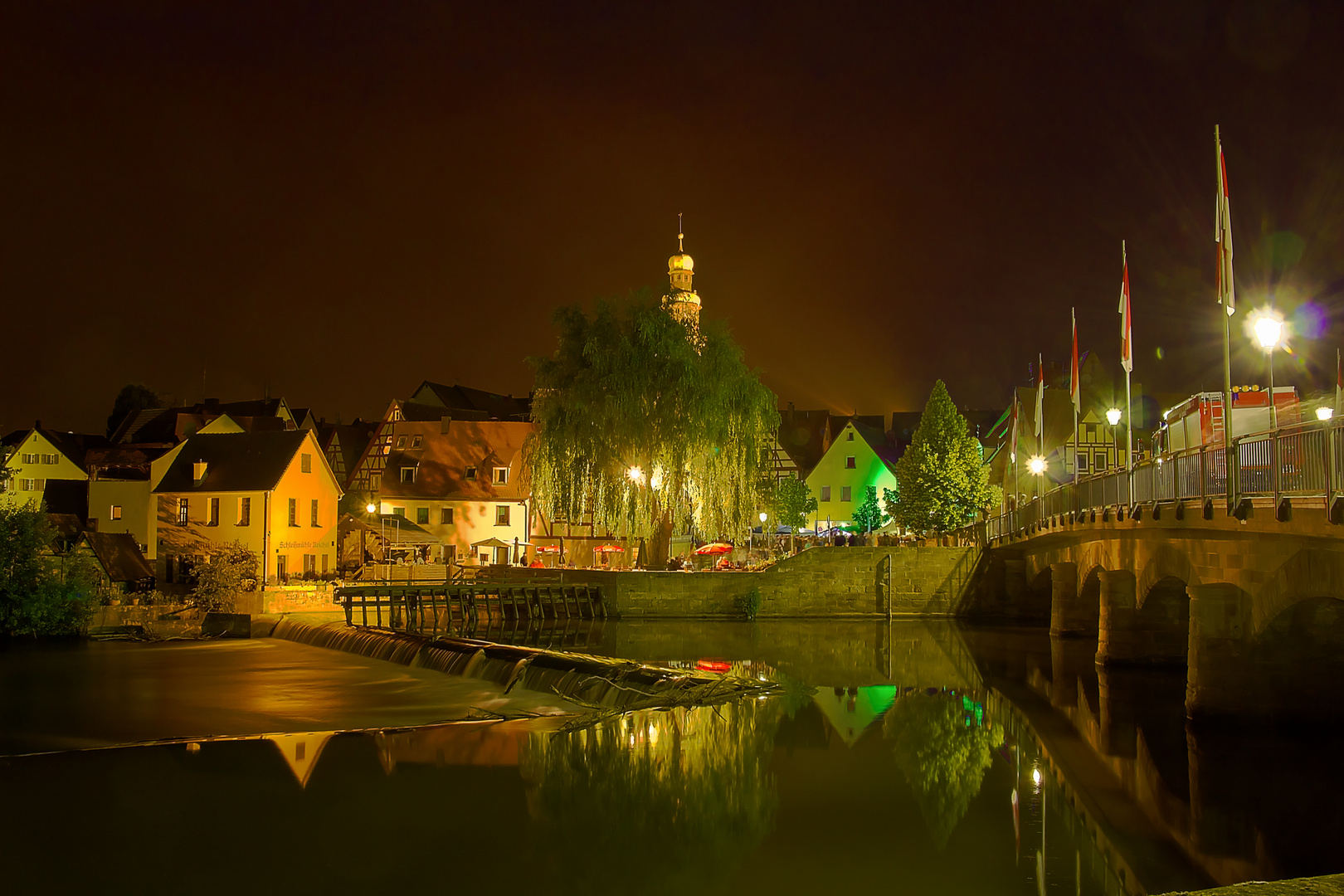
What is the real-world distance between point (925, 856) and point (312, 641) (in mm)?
26519

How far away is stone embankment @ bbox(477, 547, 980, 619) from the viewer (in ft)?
151

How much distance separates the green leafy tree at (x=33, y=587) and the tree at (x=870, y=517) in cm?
4755

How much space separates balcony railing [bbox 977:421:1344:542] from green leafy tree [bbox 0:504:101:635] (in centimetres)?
3235

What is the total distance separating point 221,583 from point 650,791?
29614mm

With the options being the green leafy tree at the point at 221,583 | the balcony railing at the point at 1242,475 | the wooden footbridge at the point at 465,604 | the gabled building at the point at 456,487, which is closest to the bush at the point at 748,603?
the wooden footbridge at the point at 465,604

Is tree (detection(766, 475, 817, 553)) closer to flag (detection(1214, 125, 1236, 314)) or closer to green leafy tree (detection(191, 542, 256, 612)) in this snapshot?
green leafy tree (detection(191, 542, 256, 612))

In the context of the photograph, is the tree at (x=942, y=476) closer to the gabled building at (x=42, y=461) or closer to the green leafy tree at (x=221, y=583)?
the green leafy tree at (x=221, y=583)

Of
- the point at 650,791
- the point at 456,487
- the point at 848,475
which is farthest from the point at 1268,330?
the point at 848,475

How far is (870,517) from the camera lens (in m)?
74.7

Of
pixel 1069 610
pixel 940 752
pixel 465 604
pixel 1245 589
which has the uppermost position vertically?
pixel 1245 589

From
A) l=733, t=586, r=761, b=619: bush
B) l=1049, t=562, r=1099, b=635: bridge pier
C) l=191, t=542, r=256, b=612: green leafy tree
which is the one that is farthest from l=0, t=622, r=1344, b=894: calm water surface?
l=733, t=586, r=761, b=619: bush

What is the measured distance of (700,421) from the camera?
4325 centimetres

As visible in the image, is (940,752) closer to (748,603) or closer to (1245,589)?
(1245,589)

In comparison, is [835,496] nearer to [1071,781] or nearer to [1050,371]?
[1050,371]
